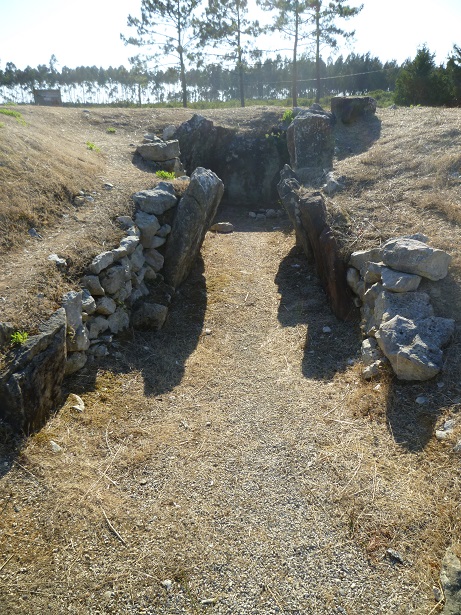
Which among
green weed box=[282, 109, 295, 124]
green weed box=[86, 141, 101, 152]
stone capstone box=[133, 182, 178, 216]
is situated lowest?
stone capstone box=[133, 182, 178, 216]

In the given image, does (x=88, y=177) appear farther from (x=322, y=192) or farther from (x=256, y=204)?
(x=256, y=204)

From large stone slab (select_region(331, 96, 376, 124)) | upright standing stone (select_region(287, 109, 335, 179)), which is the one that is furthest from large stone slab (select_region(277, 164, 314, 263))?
large stone slab (select_region(331, 96, 376, 124))

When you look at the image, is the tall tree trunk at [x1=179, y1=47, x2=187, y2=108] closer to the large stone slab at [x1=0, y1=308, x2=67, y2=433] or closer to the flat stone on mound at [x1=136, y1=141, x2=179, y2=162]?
the flat stone on mound at [x1=136, y1=141, x2=179, y2=162]

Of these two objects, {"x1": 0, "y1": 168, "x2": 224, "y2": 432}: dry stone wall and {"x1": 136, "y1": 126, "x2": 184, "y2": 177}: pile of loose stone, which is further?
{"x1": 136, "y1": 126, "x2": 184, "y2": 177}: pile of loose stone

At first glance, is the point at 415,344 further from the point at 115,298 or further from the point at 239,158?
the point at 239,158

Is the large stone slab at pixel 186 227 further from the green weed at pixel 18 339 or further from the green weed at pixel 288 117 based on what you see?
the green weed at pixel 288 117

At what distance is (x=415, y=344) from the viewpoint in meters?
6.50

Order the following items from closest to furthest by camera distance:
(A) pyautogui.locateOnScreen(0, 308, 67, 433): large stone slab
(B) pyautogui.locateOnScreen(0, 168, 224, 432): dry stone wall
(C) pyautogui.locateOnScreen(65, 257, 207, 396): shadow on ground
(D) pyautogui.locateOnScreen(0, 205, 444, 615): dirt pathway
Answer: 1. (D) pyautogui.locateOnScreen(0, 205, 444, 615): dirt pathway
2. (A) pyautogui.locateOnScreen(0, 308, 67, 433): large stone slab
3. (B) pyautogui.locateOnScreen(0, 168, 224, 432): dry stone wall
4. (C) pyautogui.locateOnScreen(65, 257, 207, 396): shadow on ground

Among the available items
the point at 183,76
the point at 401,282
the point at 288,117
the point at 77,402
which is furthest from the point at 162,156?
the point at 183,76

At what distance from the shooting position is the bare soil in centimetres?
432

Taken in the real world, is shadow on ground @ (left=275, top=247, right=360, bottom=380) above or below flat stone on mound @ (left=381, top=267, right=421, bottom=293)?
below

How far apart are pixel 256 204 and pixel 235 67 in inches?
656

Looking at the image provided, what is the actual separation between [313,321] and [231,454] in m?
3.63

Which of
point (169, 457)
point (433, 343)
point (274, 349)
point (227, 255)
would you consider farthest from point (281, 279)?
point (169, 457)
